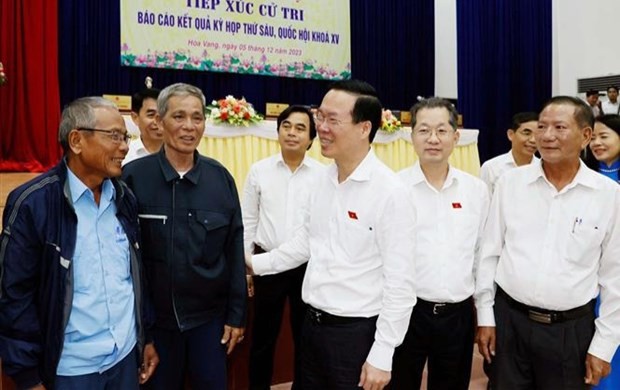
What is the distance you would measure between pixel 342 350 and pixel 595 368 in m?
0.85

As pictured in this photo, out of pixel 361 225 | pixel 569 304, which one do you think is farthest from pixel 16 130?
pixel 569 304

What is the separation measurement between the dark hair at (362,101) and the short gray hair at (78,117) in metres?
0.72

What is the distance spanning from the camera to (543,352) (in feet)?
6.25

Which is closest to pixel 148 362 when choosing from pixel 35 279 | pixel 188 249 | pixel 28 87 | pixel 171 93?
pixel 188 249

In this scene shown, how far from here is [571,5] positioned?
8.49 m

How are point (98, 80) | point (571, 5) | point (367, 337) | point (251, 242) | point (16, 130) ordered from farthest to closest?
1. point (571, 5)
2. point (98, 80)
3. point (16, 130)
4. point (251, 242)
5. point (367, 337)

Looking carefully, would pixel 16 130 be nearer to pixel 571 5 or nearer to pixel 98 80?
pixel 98 80

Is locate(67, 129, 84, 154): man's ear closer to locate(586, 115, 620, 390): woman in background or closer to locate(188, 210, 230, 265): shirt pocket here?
locate(188, 210, 230, 265): shirt pocket

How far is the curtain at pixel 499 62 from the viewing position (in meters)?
8.77

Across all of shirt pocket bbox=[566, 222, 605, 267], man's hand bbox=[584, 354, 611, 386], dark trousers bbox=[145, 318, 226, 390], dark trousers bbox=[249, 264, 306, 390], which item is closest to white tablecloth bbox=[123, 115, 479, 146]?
dark trousers bbox=[249, 264, 306, 390]

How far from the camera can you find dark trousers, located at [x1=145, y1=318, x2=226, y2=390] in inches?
76.7

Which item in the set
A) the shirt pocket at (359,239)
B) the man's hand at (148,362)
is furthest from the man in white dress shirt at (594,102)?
the man's hand at (148,362)

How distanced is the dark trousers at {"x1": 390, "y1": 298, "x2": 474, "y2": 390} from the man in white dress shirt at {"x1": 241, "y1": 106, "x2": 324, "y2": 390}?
0.72m

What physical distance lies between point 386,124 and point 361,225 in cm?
366
